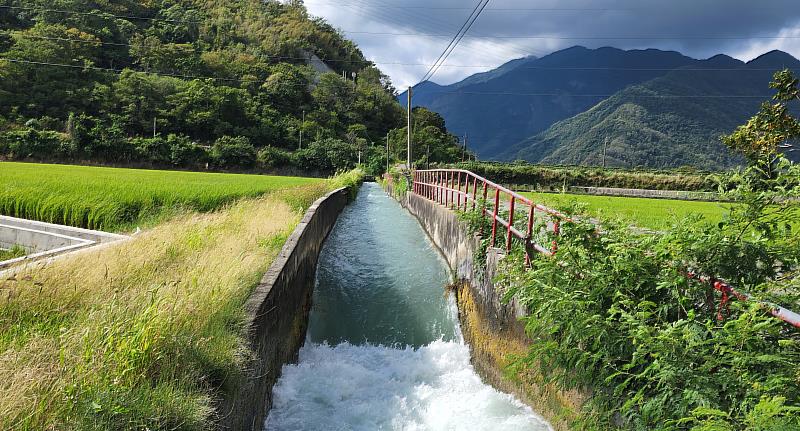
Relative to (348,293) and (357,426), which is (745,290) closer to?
(357,426)

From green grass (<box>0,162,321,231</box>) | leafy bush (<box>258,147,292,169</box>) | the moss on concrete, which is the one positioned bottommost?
the moss on concrete

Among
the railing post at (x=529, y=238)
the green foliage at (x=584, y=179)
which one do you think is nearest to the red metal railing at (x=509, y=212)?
the railing post at (x=529, y=238)

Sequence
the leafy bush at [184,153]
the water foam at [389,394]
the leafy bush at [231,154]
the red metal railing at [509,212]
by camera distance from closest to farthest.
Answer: the red metal railing at [509,212], the water foam at [389,394], the leafy bush at [184,153], the leafy bush at [231,154]

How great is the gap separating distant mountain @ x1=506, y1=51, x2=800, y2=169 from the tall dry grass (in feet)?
365

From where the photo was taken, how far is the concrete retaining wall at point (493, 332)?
4678mm

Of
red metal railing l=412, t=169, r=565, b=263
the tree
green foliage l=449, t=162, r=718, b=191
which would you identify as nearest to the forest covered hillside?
green foliage l=449, t=162, r=718, b=191

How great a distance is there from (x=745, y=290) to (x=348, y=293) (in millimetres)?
7038

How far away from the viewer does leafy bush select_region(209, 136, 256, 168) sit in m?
54.0

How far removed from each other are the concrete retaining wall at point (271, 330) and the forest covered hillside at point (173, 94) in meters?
49.6

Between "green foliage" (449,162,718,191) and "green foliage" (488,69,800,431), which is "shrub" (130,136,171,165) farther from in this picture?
"green foliage" (488,69,800,431)

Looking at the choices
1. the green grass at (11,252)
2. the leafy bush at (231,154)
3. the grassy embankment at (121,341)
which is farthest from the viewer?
the leafy bush at (231,154)

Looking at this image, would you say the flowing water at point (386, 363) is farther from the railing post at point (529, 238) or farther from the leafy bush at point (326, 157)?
the leafy bush at point (326, 157)

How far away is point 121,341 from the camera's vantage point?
287 cm

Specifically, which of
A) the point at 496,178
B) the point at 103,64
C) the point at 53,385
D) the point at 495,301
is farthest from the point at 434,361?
the point at 103,64
